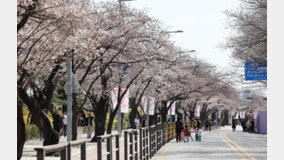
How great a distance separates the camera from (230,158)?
2039cm

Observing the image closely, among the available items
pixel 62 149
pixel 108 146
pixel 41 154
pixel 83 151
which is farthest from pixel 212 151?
pixel 41 154

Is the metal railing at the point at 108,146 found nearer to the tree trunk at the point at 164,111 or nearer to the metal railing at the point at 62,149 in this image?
the metal railing at the point at 62,149

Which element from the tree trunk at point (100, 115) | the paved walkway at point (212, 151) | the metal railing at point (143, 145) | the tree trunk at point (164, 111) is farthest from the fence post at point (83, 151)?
the tree trunk at point (164, 111)

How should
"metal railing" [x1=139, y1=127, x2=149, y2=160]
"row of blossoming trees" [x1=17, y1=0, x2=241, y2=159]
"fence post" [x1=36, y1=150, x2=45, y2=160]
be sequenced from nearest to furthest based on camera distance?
"fence post" [x1=36, y1=150, x2=45, y2=160], "row of blossoming trees" [x1=17, y1=0, x2=241, y2=159], "metal railing" [x1=139, y1=127, x2=149, y2=160]

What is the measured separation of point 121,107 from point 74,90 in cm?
1275

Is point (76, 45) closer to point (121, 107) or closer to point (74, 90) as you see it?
point (74, 90)

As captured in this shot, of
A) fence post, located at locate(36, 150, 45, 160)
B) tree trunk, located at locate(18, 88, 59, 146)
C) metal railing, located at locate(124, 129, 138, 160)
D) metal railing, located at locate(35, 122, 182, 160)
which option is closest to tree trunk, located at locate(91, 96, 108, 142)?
metal railing, located at locate(35, 122, 182, 160)

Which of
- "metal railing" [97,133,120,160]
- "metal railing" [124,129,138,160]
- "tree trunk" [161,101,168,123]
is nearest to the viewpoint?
"metal railing" [97,133,120,160]

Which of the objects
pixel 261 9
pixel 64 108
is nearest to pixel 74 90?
pixel 261 9

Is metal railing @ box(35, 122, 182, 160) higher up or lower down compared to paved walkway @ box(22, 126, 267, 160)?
higher up

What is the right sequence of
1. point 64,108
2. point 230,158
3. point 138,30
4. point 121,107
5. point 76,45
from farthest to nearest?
point 64,108 < point 121,107 < point 138,30 < point 230,158 < point 76,45

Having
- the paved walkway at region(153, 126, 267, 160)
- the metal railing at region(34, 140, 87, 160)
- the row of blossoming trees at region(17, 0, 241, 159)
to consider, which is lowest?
the paved walkway at region(153, 126, 267, 160)

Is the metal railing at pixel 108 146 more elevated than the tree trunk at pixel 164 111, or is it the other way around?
the metal railing at pixel 108 146

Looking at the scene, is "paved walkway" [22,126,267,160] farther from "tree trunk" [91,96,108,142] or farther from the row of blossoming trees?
the row of blossoming trees
